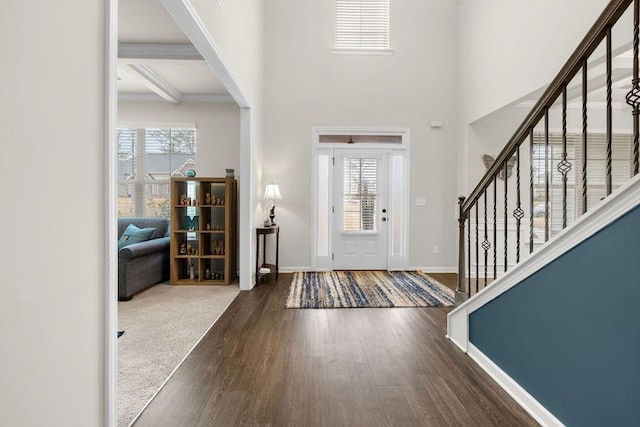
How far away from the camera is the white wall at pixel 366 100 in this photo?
5.88 metres

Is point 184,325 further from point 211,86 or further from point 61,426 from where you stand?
point 211,86

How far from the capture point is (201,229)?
4.96 metres

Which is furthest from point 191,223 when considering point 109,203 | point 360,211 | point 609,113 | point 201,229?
point 609,113

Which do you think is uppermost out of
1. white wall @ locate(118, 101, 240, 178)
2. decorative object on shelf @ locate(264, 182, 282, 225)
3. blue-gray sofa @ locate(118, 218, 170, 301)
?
white wall @ locate(118, 101, 240, 178)

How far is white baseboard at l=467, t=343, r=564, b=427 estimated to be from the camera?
5.84 ft

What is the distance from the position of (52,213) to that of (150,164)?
16.9ft

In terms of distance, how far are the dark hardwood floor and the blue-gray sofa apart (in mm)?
1424

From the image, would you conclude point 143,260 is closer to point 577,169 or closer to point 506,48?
point 506,48

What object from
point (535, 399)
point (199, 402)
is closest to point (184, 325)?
point (199, 402)

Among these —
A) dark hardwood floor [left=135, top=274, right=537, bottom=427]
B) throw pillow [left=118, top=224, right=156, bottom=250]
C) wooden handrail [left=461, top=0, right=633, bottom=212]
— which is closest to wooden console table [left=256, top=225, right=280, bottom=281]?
throw pillow [left=118, top=224, right=156, bottom=250]

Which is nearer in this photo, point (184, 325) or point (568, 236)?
point (568, 236)

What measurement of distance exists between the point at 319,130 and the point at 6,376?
5369mm

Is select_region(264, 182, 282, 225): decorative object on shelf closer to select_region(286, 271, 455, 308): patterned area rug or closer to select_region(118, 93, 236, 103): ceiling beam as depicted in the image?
select_region(286, 271, 455, 308): patterned area rug

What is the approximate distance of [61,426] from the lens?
3.69 ft
